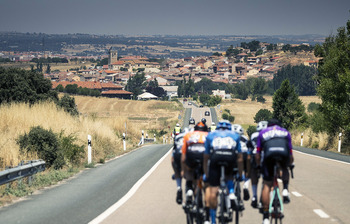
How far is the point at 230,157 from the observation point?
766cm

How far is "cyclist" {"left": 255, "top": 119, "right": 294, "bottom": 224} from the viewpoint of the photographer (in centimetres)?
796

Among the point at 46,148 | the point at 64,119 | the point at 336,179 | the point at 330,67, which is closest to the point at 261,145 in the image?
the point at 336,179

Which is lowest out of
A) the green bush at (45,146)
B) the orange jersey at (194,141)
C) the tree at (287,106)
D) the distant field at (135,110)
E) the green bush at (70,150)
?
the distant field at (135,110)

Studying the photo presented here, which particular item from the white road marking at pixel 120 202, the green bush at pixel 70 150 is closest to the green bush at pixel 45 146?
the green bush at pixel 70 150

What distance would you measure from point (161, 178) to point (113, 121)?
2476 centimetres

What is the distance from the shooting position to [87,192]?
1320 cm

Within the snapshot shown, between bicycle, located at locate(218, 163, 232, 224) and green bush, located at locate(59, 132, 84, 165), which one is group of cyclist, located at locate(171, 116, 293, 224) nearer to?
bicycle, located at locate(218, 163, 232, 224)

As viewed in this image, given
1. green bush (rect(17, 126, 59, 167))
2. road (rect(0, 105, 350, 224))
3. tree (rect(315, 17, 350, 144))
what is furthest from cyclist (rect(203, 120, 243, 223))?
tree (rect(315, 17, 350, 144))

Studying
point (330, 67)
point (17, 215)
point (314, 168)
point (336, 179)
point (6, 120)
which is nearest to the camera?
point (17, 215)

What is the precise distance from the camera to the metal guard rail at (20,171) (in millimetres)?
11907

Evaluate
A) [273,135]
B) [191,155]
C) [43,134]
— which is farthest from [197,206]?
[43,134]

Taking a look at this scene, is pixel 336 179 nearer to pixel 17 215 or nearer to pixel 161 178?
pixel 161 178

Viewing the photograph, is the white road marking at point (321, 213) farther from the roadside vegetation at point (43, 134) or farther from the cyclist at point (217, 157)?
the roadside vegetation at point (43, 134)

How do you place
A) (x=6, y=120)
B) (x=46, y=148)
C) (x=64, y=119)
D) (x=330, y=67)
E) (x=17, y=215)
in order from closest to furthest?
(x=17, y=215)
(x=46, y=148)
(x=6, y=120)
(x=64, y=119)
(x=330, y=67)
